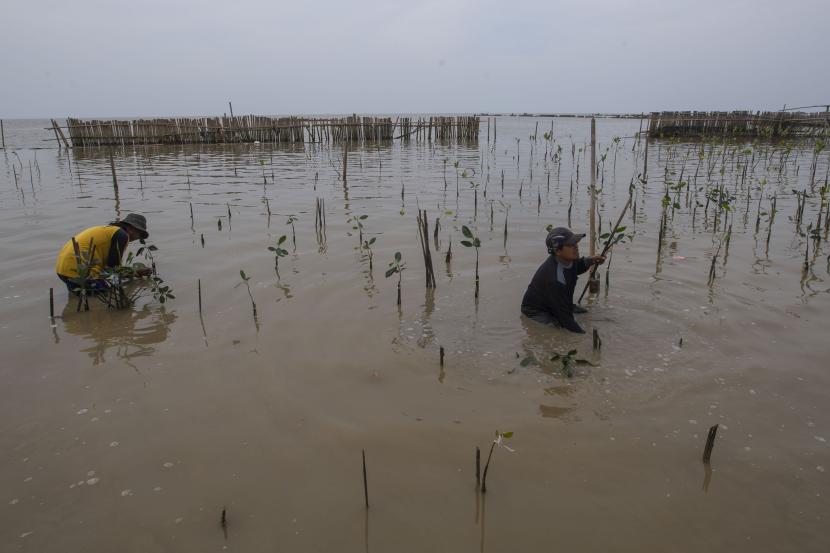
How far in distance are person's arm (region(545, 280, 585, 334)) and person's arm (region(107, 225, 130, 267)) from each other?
4.31m

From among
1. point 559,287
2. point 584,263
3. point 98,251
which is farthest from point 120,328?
point 584,263

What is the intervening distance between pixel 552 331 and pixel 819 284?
10.6 ft

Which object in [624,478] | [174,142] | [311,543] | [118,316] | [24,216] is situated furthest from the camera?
[174,142]

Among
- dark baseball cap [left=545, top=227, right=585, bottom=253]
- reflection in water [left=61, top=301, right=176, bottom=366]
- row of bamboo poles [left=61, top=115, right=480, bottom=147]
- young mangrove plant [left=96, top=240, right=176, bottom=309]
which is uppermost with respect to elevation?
row of bamboo poles [left=61, top=115, right=480, bottom=147]

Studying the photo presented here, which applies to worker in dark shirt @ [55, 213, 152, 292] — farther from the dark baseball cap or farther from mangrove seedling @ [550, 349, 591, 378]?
mangrove seedling @ [550, 349, 591, 378]

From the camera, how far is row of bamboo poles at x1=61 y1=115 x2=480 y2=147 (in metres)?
21.4

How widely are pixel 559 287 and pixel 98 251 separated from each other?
4.69m

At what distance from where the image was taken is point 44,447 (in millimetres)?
3092

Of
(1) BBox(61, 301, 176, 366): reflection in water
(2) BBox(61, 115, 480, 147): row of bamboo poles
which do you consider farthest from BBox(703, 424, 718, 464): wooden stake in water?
(2) BBox(61, 115, 480, 147): row of bamboo poles

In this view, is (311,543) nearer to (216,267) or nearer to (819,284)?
(216,267)

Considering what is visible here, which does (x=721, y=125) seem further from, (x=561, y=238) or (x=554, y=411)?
(x=554, y=411)

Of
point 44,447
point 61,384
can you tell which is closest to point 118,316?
point 61,384

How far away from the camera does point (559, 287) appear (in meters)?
4.59

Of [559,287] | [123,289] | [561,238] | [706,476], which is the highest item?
[561,238]
